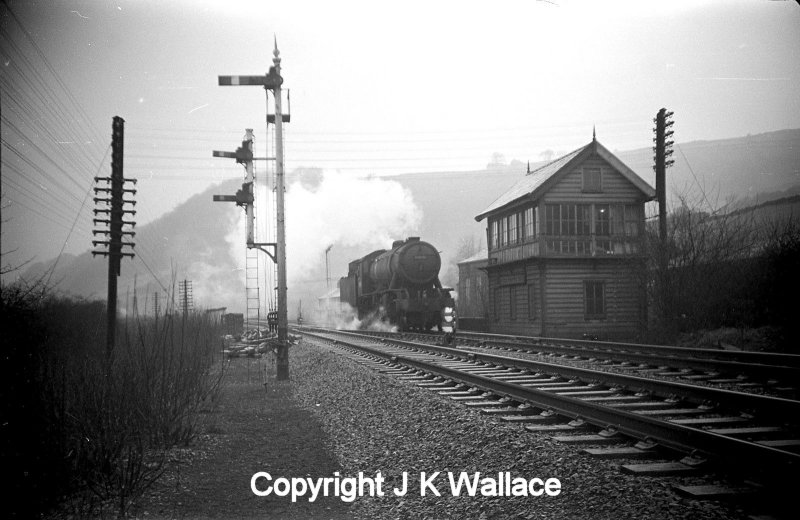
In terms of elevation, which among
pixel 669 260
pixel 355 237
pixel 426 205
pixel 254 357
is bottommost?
pixel 254 357

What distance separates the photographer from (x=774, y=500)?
133 inches

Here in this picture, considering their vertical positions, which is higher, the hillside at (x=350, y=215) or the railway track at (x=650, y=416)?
the hillside at (x=350, y=215)

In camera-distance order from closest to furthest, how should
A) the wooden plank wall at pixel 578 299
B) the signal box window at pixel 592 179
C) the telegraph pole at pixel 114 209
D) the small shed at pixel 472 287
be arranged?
the telegraph pole at pixel 114 209
the wooden plank wall at pixel 578 299
the signal box window at pixel 592 179
the small shed at pixel 472 287

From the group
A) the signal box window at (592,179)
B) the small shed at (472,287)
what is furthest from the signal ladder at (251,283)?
the small shed at (472,287)

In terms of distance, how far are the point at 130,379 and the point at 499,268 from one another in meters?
22.0

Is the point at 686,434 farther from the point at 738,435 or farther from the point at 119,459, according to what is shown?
the point at 119,459

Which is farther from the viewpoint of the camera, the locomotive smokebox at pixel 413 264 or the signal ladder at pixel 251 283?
the locomotive smokebox at pixel 413 264

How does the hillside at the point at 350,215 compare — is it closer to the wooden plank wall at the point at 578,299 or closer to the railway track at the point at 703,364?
the railway track at the point at 703,364

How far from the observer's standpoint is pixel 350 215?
163ft

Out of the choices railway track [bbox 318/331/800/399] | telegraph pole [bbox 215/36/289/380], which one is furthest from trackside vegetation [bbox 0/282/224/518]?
railway track [bbox 318/331/800/399]

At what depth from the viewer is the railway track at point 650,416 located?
3.96m

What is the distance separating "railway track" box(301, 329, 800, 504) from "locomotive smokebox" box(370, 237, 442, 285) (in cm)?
1329

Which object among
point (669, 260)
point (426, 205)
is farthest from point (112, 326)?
point (426, 205)

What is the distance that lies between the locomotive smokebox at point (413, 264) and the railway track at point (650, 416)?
43.6 ft
